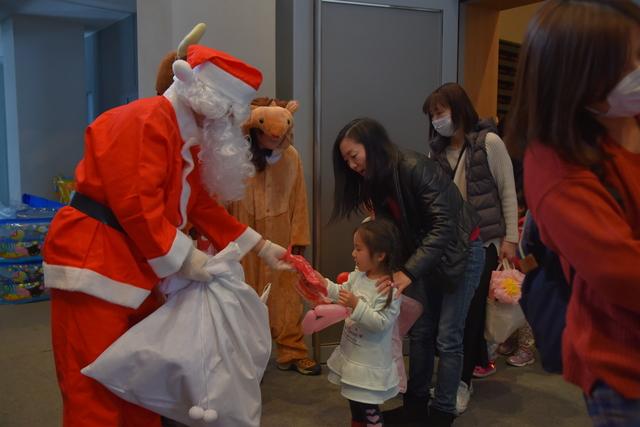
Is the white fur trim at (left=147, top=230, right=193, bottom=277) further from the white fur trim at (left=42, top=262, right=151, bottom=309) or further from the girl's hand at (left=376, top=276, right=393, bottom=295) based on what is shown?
the girl's hand at (left=376, top=276, right=393, bottom=295)

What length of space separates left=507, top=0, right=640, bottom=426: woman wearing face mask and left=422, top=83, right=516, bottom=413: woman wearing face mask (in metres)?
1.82

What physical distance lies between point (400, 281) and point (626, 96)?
1.32m

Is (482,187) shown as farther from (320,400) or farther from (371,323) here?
(320,400)

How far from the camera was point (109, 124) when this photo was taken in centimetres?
176

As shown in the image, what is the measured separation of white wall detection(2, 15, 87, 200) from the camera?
7.04 m

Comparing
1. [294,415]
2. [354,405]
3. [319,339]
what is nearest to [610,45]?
[354,405]

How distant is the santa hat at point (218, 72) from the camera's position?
1891mm

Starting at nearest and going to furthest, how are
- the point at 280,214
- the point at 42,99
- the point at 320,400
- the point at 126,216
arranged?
the point at 126,216, the point at 320,400, the point at 280,214, the point at 42,99

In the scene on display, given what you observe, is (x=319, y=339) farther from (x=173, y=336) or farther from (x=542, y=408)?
(x=173, y=336)

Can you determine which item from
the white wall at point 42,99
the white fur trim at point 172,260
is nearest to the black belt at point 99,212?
the white fur trim at point 172,260

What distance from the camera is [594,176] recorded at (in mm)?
1007

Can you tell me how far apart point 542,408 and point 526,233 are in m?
2.01

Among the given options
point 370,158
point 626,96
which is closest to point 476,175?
point 370,158

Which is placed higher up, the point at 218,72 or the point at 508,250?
the point at 218,72
